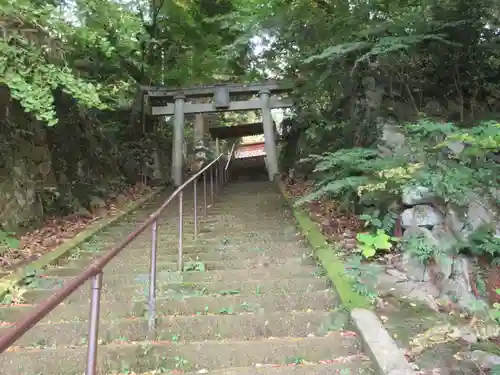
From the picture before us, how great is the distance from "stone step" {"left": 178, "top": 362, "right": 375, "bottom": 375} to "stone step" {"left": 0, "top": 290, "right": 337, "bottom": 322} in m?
0.75

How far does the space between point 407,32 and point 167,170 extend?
372 inches

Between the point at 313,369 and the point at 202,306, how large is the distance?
1257mm

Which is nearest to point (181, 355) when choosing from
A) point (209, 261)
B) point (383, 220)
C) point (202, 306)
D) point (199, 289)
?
point (202, 306)

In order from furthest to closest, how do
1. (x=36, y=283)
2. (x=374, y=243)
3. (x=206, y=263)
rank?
(x=206, y=263) → (x=36, y=283) → (x=374, y=243)

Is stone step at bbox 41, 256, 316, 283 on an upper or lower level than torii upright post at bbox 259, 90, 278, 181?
lower

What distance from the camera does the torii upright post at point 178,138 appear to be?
475 inches

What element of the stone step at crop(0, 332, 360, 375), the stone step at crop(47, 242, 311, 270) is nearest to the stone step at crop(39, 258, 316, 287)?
the stone step at crop(47, 242, 311, 270)

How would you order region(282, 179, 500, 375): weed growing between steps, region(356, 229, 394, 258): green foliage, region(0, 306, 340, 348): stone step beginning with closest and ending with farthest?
1. region(282, 179, 500, 375): weed growing between steps
2. region(0, 306, 340, 348): stone step
3. region(356, 229, 394, 258): green foliage

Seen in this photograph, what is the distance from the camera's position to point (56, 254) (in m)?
5.12

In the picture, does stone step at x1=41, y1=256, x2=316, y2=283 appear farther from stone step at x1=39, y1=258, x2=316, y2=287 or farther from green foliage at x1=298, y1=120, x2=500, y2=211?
green foliage at x1=298, y1=120, x2=500, y2=211

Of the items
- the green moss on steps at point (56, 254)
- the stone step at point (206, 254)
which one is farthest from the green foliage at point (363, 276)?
the green moss on steps at point (56, 254)

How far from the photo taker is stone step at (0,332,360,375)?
2916 millimetres

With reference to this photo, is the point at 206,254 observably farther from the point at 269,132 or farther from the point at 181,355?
the point at 269,132

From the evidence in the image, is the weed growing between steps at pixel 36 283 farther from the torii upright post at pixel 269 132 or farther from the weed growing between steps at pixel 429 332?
the torii upright post at pixel 269 132
